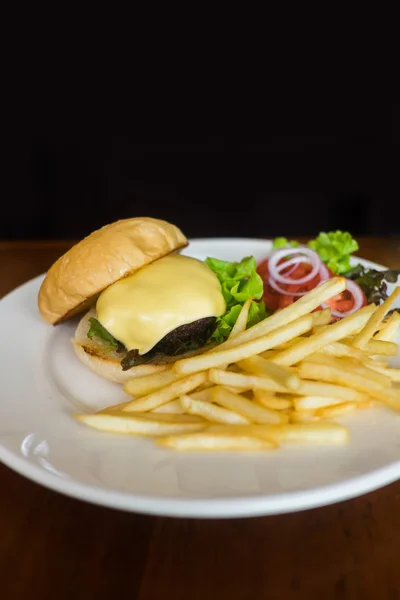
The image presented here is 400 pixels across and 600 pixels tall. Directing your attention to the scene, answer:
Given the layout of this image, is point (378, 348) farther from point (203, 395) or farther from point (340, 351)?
point (203, 395)

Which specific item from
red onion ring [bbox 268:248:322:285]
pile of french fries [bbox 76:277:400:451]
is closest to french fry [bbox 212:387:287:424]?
pile of french fries [bbox 76:277:400:451]

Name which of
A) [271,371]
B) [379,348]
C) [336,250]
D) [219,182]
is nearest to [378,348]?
[379,348]

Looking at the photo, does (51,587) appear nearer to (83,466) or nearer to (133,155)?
(83,466)

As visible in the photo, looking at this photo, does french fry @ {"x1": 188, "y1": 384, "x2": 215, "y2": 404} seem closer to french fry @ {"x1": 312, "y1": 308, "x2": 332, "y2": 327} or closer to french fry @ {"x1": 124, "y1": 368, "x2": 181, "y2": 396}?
french fry @ {"x1": 124, "y1": 368, "x2": 181, "y2": 396}

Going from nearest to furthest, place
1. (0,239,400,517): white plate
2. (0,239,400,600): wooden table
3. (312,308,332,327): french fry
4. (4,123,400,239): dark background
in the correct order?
1. (0,239,400,600): wooden table
2. (0,239,400,517): white plate
3. (312,308,332,327): french fry
4. (4,123,400,239): dark background

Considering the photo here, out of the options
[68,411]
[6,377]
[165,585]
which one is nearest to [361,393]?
[165,585]

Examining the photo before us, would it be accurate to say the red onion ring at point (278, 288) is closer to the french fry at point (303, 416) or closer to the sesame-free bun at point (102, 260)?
the sesame-free bun at point (102, 260)
